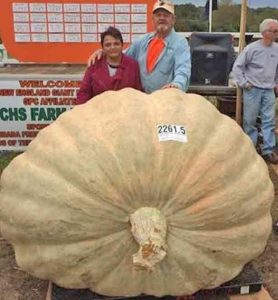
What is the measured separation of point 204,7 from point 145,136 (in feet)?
23.5

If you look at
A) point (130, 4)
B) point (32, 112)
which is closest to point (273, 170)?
point (130, 4)

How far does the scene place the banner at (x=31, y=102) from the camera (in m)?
5.80

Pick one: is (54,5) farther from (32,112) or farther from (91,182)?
(91,182)

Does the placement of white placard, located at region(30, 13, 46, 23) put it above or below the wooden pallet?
above

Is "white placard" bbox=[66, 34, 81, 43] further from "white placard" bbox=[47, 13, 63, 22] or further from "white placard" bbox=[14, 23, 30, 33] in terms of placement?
"white placard" bbox=[14, 23, 30, 33]

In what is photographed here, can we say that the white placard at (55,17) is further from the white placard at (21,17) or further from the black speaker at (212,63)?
the black speaker at (212,63)

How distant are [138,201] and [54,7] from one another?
3831 mm

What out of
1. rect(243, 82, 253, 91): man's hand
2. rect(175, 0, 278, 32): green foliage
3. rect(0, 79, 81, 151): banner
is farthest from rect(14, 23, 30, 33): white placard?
rect(175, 0, 278, 32): green foliage

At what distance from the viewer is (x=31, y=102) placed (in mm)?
5867

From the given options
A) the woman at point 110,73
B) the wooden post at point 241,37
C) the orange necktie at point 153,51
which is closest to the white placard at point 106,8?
the wooden post at point 241,37

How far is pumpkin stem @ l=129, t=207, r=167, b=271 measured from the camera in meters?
2.34

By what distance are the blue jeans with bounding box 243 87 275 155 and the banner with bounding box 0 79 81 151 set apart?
1.92 m

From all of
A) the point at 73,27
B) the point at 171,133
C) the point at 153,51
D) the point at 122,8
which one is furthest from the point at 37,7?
the point at 171,133

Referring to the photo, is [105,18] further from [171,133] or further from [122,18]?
[171,133]
